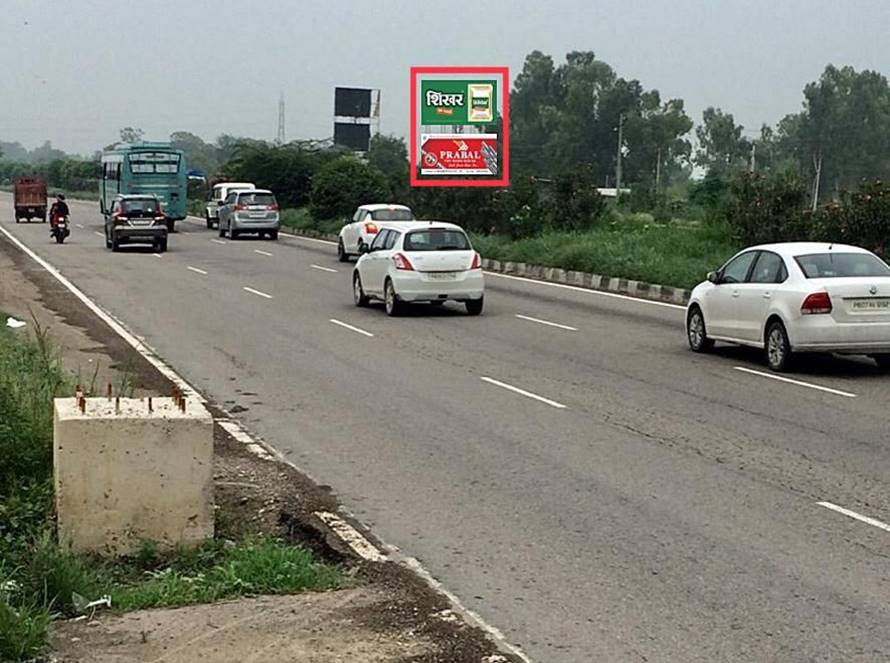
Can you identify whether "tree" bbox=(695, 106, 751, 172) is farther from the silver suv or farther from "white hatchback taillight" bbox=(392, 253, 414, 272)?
"white hatchback taillight" bbox=(392, 253, 414, 272)

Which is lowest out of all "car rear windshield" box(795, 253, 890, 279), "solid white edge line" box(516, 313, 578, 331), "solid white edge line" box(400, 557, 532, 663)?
"solid white edge line" box(516, 313, 578, 331)

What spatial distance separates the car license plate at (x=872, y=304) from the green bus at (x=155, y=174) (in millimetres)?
42647

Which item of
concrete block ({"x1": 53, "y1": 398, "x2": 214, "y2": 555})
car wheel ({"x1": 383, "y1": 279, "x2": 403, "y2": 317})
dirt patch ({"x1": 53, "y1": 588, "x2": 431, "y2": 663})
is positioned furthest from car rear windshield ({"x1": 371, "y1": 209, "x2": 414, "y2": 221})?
dirt patch ({"x1": 53, "y1": 588, "x2": 431, "y2": 663})

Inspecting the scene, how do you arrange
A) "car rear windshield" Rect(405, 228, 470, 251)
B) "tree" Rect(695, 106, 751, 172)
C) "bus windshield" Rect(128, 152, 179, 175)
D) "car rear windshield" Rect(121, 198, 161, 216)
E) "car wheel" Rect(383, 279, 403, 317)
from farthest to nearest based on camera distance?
"tree" Rect(695, 106, 751, 172)
"bus windshield" Rect(128, 152, 179, 175)
"car rear windshield" Rect(121, 198, 161, 216)
"car rear windshield" Rect(405, 228, 470, 251)
"car wheel" Rect(383, 279, 403, 317)

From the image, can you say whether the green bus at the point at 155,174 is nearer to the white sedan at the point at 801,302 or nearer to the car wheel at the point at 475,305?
the car wheel at the point at 475,305

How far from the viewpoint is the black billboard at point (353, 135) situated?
260ft

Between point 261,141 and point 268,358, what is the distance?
60.8 m

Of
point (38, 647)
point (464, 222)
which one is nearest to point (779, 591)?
point (38, 647)

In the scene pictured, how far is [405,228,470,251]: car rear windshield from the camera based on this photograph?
2380 cm

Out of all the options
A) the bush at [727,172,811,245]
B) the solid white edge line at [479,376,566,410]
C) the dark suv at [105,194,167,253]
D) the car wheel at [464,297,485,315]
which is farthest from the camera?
the dark suv at [105,194,167,253]

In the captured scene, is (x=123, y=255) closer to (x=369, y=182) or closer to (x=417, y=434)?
(x=369, y=182)

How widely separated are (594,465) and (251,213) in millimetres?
42093

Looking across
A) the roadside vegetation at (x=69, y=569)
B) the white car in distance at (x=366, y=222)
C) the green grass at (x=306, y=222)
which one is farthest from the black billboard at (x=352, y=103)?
the roadside vegetation at (x=69, y=569)

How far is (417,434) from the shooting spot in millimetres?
12195
